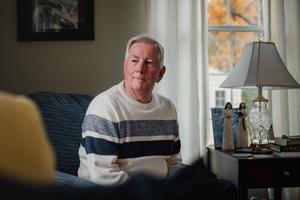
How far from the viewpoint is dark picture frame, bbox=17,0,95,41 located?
2613 mm

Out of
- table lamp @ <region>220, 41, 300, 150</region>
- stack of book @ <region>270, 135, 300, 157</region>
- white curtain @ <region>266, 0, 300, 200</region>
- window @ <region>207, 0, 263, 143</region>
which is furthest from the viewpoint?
window @ <region>207, 0, 263, 143</region>

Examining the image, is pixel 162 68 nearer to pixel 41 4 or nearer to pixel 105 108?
pixel 105 108

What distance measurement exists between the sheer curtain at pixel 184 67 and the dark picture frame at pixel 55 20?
408 millimetres

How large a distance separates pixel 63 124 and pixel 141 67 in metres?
0.49

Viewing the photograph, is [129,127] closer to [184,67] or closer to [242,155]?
[242,155]

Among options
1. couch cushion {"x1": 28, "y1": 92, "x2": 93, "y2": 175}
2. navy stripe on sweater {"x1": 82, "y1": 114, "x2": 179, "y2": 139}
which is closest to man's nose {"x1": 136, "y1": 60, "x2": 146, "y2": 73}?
navy stripe on sweater {"x1": 82, "y1": 114, "x2": 179, "y2": 139}

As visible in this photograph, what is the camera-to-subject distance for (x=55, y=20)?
8.67 feet

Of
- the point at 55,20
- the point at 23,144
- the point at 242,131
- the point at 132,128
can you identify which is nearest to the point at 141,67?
the point at 132,128

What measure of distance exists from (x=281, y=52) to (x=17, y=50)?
1726 millimetres

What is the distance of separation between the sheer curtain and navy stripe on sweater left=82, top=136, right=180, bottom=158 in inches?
22.4

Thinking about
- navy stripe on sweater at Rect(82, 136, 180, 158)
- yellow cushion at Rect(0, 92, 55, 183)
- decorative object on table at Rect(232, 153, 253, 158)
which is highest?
yellow cushion at Rect(0, 92, 55, 183)

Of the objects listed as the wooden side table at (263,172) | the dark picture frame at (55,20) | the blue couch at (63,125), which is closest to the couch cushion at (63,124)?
the blue couch at (63,125)

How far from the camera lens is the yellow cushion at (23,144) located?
20.5 inches

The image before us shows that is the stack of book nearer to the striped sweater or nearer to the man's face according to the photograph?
the striped sweater
